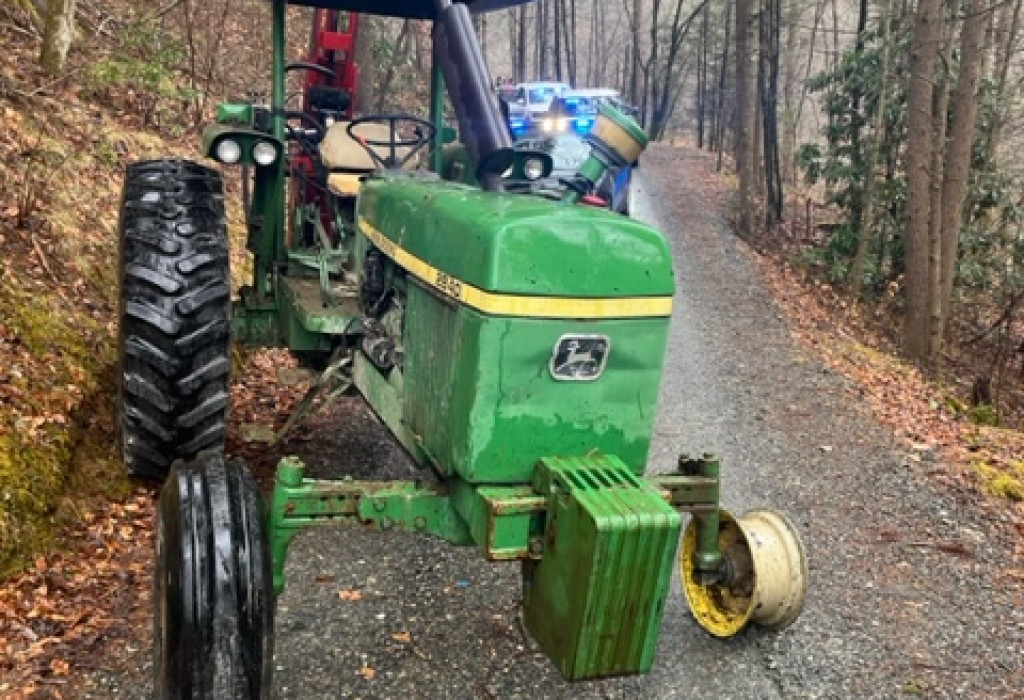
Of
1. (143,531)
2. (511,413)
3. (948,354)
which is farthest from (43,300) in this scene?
(948,354)

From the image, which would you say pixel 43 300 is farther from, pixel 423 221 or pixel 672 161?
pixel 672 161

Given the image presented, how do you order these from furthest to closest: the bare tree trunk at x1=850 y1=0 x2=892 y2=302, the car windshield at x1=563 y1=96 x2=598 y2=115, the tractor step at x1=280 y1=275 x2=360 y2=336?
the car windshield at x1=563 y1=96 x2=598 y2=115 < the bare tree trunk at x1=850 y1=0 x2=892 y2=302 < the tractor step at x1=280 y1=275 x2=360 y2=336

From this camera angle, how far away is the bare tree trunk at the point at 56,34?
856 cm

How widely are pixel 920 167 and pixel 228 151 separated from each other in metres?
9.10

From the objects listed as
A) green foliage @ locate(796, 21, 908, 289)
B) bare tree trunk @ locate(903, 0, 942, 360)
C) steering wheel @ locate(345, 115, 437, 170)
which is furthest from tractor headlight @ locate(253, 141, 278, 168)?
green foliage @ locate(796, 21, 908, 289)

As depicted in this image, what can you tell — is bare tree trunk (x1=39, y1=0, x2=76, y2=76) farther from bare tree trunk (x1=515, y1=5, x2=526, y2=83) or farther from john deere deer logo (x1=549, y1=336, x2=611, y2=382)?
bare tree trunk (x1=515, y1=5, x2=526, y2=83)

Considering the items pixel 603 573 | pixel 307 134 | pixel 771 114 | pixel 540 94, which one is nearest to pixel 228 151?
pixel 307 134

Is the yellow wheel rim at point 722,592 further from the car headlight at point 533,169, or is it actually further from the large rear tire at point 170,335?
the large rear tire at point 170,335

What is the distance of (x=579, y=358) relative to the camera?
11.0ft

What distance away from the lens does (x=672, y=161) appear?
2930 cm

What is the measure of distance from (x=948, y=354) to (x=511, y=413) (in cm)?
1289

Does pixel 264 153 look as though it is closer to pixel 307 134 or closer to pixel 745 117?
pixel 307 134

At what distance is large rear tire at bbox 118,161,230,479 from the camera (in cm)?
430

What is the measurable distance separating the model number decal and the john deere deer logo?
0.39 meters
